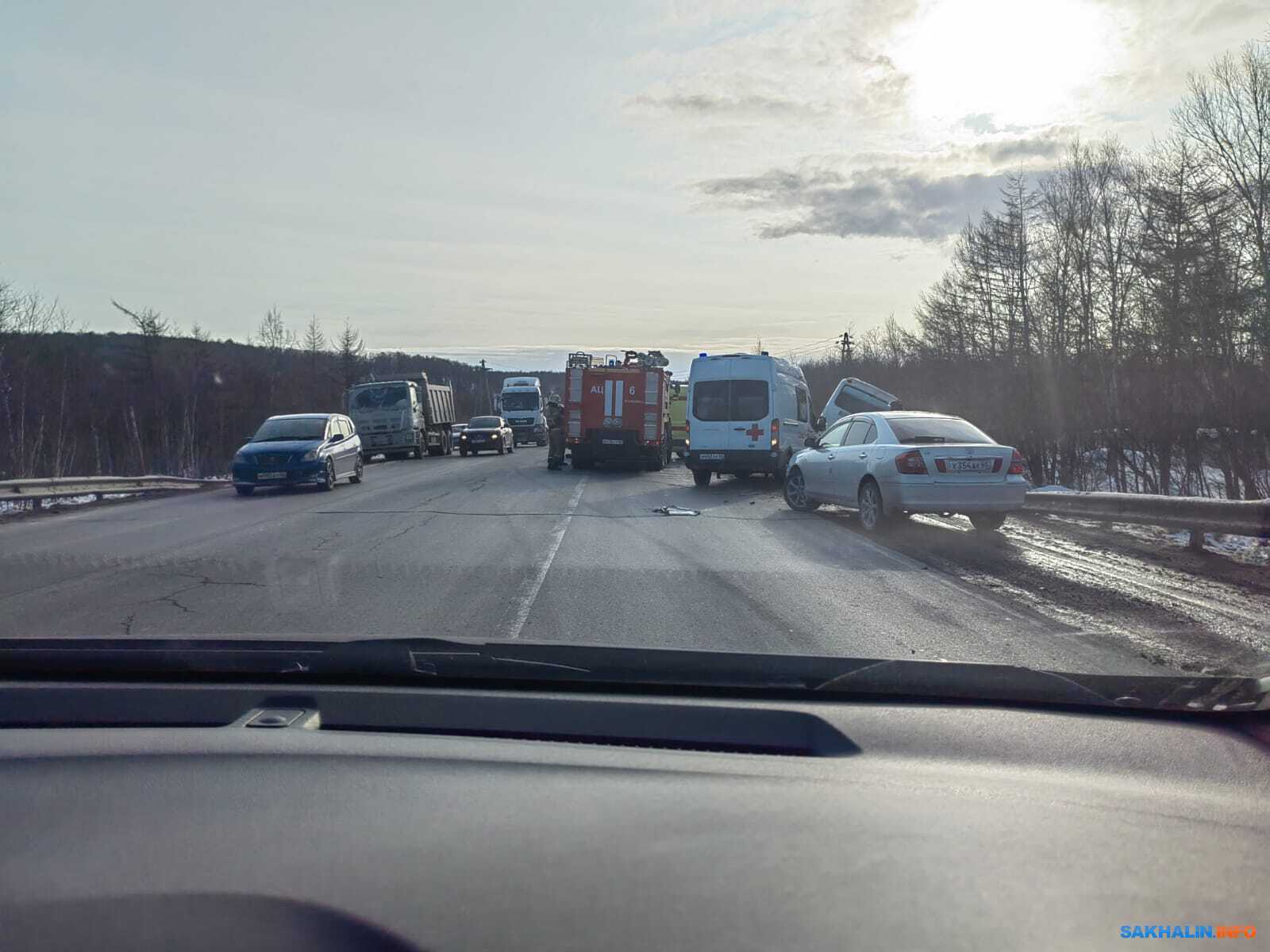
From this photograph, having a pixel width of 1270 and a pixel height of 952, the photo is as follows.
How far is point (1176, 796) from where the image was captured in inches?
111

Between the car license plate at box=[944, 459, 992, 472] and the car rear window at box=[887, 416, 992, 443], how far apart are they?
510 mm

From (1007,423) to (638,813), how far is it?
115ft

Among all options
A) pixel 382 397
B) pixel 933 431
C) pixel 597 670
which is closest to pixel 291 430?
pixel 933 431

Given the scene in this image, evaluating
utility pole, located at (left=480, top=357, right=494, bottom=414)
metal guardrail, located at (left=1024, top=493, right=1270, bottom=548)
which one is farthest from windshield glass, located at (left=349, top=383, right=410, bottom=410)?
utility pole, located at (left=480, top=357, right=494, bottom=414)

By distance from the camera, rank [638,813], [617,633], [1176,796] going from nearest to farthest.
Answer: [638,813] < [1176,796] < [617,633]

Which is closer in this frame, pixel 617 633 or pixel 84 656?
pixel 84 656

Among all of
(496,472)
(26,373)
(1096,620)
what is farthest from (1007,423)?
(26,373)

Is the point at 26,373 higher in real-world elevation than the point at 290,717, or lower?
higher

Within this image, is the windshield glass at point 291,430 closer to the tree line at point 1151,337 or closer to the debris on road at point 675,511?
the debris on road at point 675,511

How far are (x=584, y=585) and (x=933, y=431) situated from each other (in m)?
6.53

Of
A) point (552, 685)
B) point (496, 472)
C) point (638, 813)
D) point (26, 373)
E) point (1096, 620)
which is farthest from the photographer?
point (26, 373)

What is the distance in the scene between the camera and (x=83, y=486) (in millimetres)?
20000

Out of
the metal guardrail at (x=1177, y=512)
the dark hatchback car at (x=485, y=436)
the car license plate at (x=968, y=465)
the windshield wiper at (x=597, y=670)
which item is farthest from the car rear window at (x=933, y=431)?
the dark hatchback car at (x=485, y=436)

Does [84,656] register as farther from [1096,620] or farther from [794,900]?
[1096,620]
